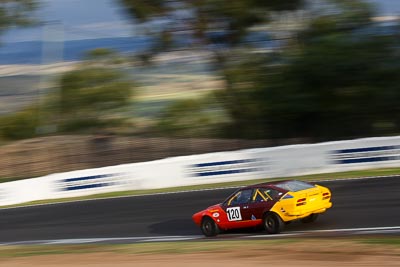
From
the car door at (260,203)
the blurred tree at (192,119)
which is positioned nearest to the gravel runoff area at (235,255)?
the car door at (260,203)

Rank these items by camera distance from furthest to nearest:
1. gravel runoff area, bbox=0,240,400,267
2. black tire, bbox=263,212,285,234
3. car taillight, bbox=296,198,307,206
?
black tire, bbox=263,212,285,234, car taillight, bbox=296,198,307,206, gravel runoff area, bbox=0,240,400,267

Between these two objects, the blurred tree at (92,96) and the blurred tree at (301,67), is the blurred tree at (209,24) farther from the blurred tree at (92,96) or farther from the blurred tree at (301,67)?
the blurred tree at (92,96)

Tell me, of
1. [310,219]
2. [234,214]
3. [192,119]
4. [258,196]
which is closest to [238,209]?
[234,214]

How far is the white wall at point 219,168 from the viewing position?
22.7 metres

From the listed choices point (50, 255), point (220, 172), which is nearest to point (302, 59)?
point (220, 172)

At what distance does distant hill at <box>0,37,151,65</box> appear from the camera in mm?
36375

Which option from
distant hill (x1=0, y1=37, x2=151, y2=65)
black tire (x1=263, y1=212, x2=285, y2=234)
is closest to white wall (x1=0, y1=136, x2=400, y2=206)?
black tire (x1=263, y1=212, x2=285, y2=234)

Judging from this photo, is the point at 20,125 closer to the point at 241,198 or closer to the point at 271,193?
the point at 241,198

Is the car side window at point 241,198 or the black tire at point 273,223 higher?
the car side window at point 241,198

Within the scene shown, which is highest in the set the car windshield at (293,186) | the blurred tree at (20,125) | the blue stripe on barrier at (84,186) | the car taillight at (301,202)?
the car windshield at (293,186)

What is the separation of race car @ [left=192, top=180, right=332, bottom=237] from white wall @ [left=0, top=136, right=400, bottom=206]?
7574 millimetres

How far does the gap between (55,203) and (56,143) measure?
9452 millimetres

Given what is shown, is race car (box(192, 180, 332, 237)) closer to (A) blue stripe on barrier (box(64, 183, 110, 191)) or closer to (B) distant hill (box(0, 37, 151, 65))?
(A) blue stripe on barrier (box(64, 183, 110, 191))

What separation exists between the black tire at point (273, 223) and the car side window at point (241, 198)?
2.21 feet
